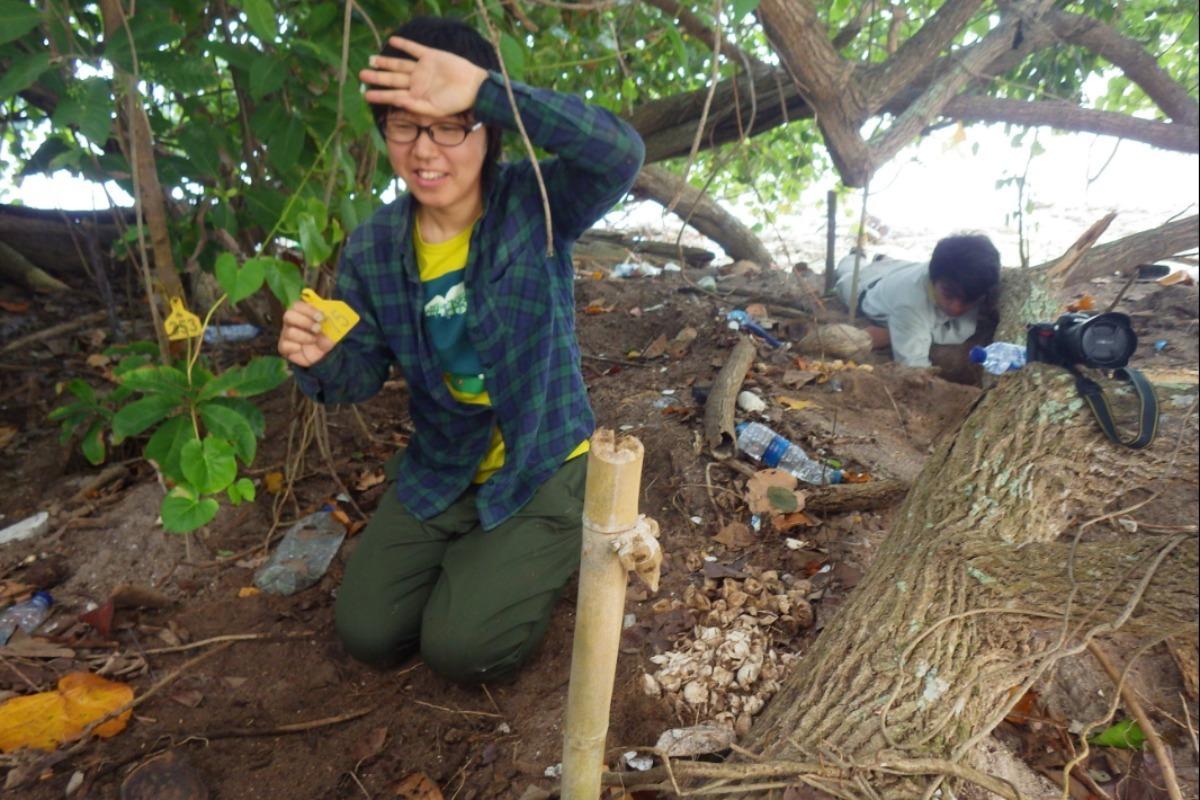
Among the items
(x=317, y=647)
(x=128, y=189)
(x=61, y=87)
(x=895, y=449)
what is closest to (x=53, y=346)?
(x=128, y=189)

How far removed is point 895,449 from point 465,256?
202 cm

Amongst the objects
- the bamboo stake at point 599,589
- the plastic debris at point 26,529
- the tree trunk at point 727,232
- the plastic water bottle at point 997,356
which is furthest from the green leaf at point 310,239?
the tree trunk at point 727,232

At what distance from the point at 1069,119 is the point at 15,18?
17.5ft

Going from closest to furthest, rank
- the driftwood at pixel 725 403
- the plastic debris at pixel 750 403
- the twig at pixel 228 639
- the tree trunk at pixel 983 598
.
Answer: the tree trunk at pixel 983 598, the twig at pixel 228 639, the driftwood at pixel 725 403, the plastic debris at pixel 750 403

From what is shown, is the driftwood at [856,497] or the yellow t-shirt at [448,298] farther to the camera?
the driftwood at [856,497]

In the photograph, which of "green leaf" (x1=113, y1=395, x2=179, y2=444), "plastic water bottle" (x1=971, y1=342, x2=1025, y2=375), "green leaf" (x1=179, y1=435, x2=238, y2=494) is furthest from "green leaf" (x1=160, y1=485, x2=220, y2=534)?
"plastic water bottle" (x1=971, y1=342, x2=1025, y2=375)

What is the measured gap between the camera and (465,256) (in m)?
1.99

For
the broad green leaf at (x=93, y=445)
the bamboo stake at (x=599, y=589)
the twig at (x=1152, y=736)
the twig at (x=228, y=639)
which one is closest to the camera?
the bamboo stake at (x=599, y=589)

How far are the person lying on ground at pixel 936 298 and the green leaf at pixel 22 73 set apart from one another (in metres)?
4.24

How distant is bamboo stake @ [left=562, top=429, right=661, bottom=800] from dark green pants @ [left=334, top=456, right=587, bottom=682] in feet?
2.56

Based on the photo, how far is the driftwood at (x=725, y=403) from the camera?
2895 millimetres

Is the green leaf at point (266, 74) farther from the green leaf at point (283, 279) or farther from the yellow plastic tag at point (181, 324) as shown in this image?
the yellow plastic tag at point (181, 324)

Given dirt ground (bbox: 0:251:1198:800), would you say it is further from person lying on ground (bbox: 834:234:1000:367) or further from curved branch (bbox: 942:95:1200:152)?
curved branch (bbox: 942:95:1200:152)

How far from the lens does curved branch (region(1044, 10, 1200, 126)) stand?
13.3 feet
